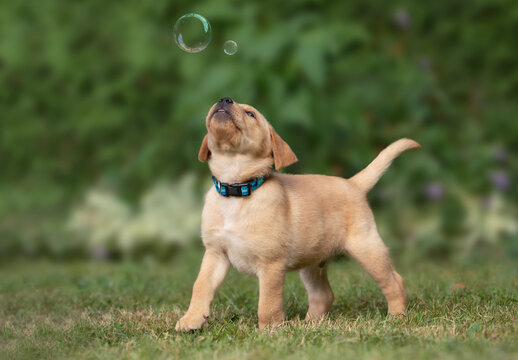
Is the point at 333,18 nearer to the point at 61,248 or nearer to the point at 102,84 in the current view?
the point at 102,84

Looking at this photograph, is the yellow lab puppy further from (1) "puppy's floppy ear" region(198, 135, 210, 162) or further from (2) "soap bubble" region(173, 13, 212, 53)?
(2) "soap bubble" region(173, 13, 212, 53)

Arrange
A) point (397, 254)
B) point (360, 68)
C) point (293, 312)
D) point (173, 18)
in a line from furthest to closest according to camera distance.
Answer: point (173, 18)
point (360, 68)
point (397, 254)
point (293, 312)

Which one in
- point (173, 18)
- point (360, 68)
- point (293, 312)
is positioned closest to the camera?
point (293, 312)

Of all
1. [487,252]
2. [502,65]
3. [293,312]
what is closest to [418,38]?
[502,65]

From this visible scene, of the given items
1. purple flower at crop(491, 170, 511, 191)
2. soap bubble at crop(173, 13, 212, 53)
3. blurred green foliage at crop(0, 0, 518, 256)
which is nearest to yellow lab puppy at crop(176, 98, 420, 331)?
soap bubble at crop(173, 13, 212, 53)

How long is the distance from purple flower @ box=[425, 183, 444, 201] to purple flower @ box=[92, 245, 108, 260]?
3.30 meters

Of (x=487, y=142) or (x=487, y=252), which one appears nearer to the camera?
(x=487, y=252)

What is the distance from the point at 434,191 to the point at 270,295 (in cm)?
412

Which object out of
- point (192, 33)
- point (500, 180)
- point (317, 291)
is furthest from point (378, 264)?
point (500, 180)

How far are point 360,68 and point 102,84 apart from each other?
120 inches

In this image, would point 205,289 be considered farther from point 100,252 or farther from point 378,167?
point 100,252

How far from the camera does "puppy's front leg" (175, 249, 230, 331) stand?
310 cm

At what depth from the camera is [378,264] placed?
11.2 ft

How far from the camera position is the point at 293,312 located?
12.3ft
